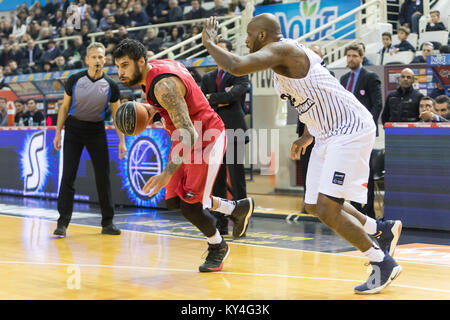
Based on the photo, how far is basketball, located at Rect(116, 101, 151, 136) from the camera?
5539mm

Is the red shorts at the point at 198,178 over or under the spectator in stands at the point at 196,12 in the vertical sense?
under

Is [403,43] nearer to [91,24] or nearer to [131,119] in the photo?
[131,119]

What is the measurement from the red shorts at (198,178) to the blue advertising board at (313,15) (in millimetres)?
10665

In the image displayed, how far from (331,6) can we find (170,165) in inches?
463

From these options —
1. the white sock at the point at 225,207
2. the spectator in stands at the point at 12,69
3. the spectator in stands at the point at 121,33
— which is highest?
the spectator in stands at the point at 121,33

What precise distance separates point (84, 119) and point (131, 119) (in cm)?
288

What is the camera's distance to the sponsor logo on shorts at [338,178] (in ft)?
15.9

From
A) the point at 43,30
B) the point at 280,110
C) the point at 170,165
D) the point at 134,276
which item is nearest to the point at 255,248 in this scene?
the point at 134,276

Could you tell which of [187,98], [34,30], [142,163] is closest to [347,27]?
[142,163]

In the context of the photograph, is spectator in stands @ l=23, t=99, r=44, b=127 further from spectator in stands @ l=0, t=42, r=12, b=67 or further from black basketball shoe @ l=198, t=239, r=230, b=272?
black basketball shoe @ l=198, t=239, r=230, b=272

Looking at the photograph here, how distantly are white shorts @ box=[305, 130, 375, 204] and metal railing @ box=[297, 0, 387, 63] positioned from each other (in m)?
10.2

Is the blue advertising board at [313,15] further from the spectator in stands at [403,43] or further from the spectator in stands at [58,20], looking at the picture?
the spectator in stands at [58,20]

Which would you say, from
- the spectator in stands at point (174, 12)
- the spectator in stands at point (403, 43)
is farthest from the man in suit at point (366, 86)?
the spectator in stands at point (174, 12)
